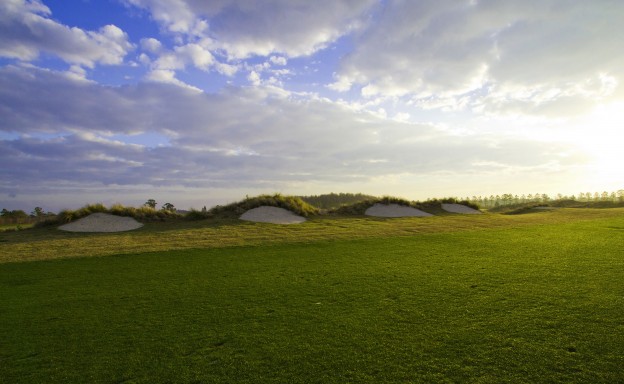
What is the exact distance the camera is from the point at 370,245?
991 cm

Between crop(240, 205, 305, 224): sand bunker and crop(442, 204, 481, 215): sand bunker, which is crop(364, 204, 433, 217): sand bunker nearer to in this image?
crop(442, 204, 481, 215): sand bunker

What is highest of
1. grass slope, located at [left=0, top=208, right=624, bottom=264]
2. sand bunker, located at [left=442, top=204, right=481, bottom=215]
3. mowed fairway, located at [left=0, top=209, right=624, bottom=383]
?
sand bunker, located at [left=442, top=204, right=481, bottom=215]

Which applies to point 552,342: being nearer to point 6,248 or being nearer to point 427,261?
point 427,261

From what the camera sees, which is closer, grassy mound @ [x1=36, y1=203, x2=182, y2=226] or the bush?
grassy mound @ [x1=36, y1=203, x2=182, y2=226]

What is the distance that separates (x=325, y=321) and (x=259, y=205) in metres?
16.4

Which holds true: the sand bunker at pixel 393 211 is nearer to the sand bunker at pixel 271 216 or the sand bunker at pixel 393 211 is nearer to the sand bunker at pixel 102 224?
the sand bunker at pixel 271 216

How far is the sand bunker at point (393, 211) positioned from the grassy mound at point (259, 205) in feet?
13.0

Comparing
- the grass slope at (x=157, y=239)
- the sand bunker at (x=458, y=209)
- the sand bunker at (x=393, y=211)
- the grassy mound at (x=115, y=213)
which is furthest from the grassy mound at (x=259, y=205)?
the sand bunker at (x=458, y=209)

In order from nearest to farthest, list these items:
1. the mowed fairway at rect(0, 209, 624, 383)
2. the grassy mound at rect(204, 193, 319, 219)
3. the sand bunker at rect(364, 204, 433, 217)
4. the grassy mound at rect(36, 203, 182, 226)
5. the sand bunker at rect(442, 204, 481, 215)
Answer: the mowed fairway at rect(0, 209, 624, 383) < the grassy mound at rect(36, 203, 182, 226) < the grassy mound at rect(204, 193, 319, 219) < the sand bunker at rect(364, 204, 433, 217) < the sand bunker at rect(442, 204, 481, 215)

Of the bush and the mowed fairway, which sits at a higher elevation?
the bush

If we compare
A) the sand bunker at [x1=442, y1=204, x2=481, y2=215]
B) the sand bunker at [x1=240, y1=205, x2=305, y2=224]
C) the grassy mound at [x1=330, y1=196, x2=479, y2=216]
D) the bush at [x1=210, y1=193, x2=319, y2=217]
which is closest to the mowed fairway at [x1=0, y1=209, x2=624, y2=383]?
the sand bunker at [x1=240, y1=205, x2=305, y2=224]

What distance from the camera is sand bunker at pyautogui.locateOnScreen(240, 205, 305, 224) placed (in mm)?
17797

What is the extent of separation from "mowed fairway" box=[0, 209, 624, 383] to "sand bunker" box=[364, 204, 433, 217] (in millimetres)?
14173

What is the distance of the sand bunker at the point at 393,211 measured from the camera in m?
21.9
